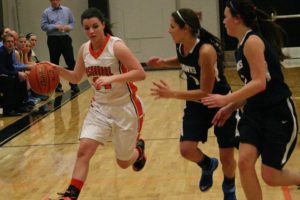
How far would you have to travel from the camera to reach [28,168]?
244 inches

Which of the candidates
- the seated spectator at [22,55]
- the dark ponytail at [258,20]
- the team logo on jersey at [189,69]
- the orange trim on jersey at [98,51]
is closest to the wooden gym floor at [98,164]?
the seated spectator at [22,55]

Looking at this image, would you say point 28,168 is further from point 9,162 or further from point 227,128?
point 227,128

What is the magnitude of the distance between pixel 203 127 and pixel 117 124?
669 mm

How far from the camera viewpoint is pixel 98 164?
620 cm

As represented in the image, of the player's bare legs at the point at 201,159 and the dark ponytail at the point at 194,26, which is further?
the player's bare legs at the point at 201,159

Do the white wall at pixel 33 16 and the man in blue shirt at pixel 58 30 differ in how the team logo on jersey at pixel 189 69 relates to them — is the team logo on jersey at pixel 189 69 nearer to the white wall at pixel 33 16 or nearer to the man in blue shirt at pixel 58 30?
the man in blue shirt at pixel 58 30

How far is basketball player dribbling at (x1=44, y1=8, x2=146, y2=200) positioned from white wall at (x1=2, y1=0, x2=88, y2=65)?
11.1 metres

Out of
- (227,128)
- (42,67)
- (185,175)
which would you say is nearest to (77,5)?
(42,67)

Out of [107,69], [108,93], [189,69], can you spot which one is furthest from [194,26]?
[108,93]

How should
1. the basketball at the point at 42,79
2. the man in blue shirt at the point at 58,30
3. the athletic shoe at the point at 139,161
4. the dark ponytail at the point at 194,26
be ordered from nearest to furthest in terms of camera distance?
the dark ponytail at the point at 194,26, the athletic shoe at the point at 139,161, the basketball at the point at 42,79, the man in blue shirt at the point at 58,30

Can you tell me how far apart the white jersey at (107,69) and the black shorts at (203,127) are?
0.54 meters

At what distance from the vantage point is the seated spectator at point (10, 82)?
9.12 metres

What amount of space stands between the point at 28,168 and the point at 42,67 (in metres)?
1.06

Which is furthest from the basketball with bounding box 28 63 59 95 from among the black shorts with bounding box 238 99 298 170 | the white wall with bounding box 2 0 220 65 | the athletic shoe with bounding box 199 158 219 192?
the white wall with bounding box 2 0 220 65
